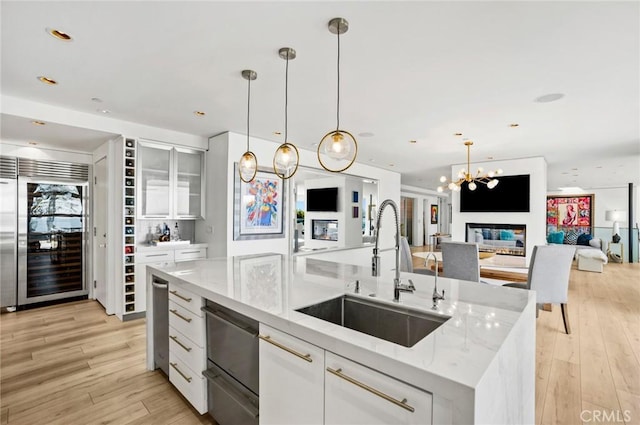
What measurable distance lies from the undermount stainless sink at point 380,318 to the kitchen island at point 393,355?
3 cm

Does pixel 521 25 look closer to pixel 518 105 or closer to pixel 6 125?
pixel 518 105

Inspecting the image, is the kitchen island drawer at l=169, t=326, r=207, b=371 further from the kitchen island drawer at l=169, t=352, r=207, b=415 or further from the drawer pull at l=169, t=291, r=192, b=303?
the drawer pull at l=169, t=291, r=192, b=303

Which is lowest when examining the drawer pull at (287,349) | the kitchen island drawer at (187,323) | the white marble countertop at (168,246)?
the kitchen island drawer at (187,323)

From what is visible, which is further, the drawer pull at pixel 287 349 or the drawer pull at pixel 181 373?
the drawer pull at pixel 181 373

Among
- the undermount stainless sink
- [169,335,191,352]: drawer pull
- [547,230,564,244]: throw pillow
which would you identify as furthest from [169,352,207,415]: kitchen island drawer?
[547,230,564,244]: throw pillow

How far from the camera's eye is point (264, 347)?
143cm

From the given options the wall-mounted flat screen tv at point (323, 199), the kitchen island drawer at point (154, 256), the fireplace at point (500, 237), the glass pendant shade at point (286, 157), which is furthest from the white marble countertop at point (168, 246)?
the fireplace at point (500, 237)

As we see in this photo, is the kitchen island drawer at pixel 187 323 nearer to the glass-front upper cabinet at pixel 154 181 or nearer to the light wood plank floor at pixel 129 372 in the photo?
the light wood plank floor at pixel 129 372

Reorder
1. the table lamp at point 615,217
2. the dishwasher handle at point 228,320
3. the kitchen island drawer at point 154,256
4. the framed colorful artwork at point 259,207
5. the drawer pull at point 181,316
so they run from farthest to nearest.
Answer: the table lamp at point 615,217, the framed colorful artwork at point 259,207, the kitchen island drawer at point 154,256, the drawer pull at point 181,316, the dishwasher handle at point 228,320

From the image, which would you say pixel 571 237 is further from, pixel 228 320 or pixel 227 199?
pixel 228 320

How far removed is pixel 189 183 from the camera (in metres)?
4.47

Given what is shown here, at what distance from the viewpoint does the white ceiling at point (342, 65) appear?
69.0 inches

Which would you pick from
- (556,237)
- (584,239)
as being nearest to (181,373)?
(556,237)

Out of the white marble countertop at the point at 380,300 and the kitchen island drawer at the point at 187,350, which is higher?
the white marble countertop at the point at 380,300
